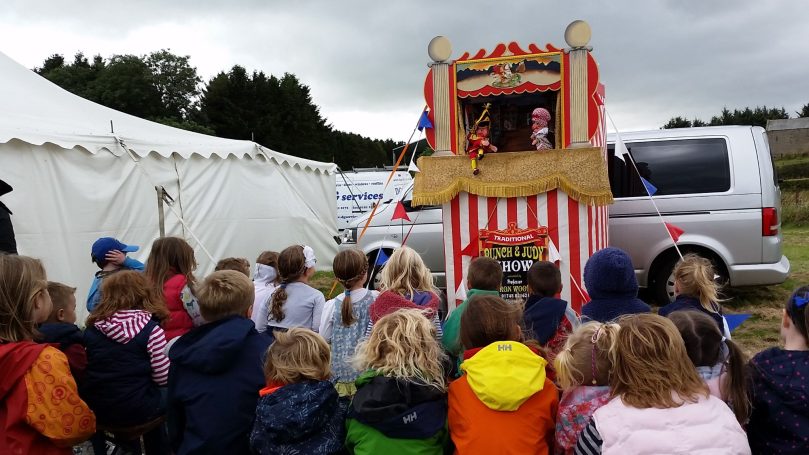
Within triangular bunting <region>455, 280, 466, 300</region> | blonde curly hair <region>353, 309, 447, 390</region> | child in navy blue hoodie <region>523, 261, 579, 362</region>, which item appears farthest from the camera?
triangular bunting <region>455, 280, 466, 300</region>

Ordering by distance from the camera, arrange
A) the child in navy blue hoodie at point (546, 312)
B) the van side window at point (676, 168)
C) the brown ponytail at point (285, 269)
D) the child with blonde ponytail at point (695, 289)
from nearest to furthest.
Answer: the child in navy blue hoodie at point (546, 312)
the child with blonde ponytail at point (695, 289)
the brown ponytail at point (285, 269)
the van side window at point (676, 168)

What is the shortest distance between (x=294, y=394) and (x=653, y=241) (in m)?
5.47

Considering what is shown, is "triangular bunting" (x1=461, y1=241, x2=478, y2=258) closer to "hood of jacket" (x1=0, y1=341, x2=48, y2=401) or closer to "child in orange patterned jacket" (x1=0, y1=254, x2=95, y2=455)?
"child in orange patterned jacket" (x1=0, y1=254, x2=95, y2=455)

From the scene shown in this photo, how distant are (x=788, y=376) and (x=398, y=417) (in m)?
1.34

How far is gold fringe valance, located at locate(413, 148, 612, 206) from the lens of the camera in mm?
4785

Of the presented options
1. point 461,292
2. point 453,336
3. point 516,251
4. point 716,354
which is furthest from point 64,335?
point 516,251

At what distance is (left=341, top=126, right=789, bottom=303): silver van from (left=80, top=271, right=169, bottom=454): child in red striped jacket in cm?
402

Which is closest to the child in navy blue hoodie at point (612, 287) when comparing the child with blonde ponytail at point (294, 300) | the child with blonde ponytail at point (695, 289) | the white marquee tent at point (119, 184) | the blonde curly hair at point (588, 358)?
the child with blonde ponytail at point (695, 289)

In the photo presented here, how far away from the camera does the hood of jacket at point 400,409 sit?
2.02 metres

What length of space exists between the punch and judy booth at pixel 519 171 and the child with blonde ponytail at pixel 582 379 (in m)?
2.98

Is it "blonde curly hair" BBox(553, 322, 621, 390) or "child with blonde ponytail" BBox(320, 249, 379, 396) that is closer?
"blonde curly hair" BBox(553, 322, 621, 390)

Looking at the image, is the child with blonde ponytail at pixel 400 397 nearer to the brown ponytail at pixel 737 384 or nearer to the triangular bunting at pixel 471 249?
the brown ponytail at pixel 737 384

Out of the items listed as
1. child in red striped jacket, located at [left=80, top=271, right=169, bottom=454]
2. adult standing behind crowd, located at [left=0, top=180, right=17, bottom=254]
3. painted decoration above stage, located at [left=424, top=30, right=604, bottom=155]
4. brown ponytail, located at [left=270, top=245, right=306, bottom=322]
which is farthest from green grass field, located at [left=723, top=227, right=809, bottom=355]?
adult standing behind crowd, located at [left=0, top=180, right=17, bottom=254]

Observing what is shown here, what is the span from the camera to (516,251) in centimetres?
505
